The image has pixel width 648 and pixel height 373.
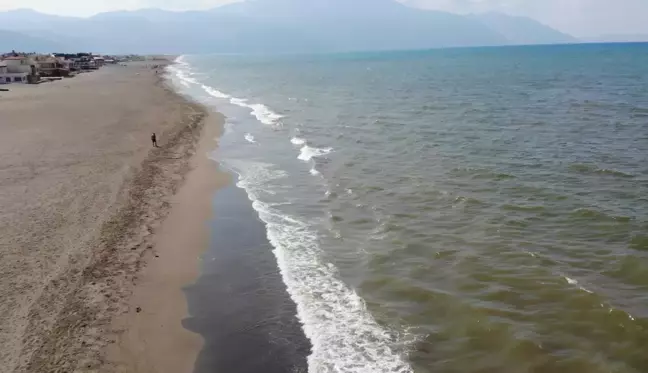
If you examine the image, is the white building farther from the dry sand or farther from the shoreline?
the shoreline

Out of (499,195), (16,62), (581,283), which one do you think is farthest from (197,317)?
(16,62)

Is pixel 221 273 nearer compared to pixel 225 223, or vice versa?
pixel 221 273

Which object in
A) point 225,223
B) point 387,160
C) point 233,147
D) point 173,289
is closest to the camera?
point 173,289

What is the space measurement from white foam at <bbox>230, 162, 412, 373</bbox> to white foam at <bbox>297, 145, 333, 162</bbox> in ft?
32.6

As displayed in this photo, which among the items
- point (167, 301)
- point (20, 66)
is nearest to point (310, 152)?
point (167, 301)

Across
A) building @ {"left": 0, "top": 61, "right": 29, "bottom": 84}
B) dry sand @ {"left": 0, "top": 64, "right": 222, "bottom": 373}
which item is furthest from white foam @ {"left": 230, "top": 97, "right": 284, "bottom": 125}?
building @ {"left": 0, "top": 61, "right": 29, "bottom": 84}

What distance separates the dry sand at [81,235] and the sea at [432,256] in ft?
6.08

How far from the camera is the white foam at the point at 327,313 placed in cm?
1026

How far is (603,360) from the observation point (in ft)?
33.1

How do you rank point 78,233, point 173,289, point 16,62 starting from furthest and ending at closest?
point 16,62 → point 78,233 → point 173,289

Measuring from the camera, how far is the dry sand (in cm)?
1108

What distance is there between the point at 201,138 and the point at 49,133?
32.6 feet

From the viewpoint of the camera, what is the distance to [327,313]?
479 inches

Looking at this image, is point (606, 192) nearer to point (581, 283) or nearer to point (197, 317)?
point (581, 283)
